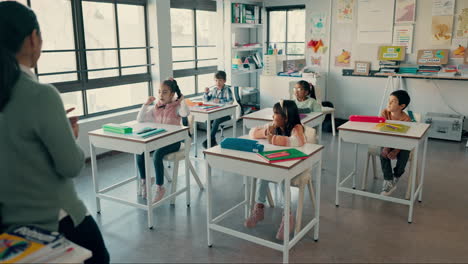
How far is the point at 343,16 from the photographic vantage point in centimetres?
671

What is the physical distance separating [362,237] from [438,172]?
201cm

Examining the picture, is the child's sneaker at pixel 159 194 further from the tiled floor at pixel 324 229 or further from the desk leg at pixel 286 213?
the desk leg at pixel 286 213

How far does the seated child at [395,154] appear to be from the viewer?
372 cm

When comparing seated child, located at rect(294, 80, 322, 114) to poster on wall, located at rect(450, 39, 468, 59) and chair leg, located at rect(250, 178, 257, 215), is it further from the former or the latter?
poster on wall, located at rect(450, 39, 468, 59)

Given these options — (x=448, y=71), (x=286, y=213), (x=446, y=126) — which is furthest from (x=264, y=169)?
(x=448, y=71)

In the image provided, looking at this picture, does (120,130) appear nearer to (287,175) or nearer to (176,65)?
(287,175)

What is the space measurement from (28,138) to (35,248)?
332 millimetres

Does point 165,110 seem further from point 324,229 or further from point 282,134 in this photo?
point 324,229

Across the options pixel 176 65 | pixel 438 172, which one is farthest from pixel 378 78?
pixel 176 65

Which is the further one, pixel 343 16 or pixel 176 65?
pixel 343 16

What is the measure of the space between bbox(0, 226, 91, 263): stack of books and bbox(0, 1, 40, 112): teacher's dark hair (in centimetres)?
39

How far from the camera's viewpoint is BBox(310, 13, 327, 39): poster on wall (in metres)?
6.93

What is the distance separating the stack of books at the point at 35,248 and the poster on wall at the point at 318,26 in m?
6.41

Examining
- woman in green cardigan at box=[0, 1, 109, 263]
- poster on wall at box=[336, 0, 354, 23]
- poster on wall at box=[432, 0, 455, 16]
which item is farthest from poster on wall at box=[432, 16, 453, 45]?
woman in green cardigan at box=[0, 1, 109, 263]
